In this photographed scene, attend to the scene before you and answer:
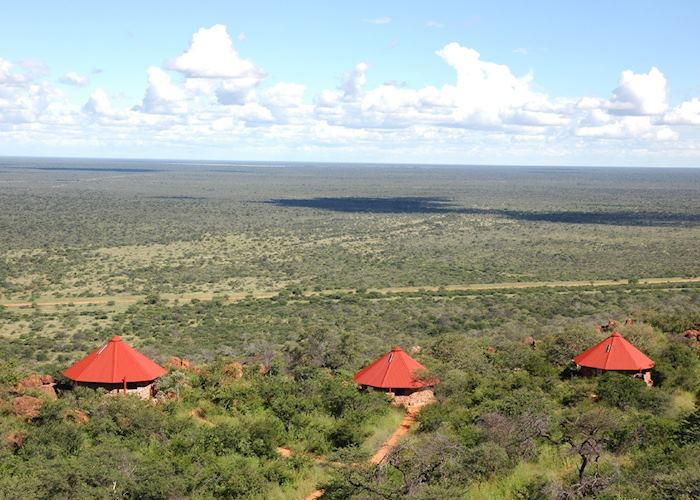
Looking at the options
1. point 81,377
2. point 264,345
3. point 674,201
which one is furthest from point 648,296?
point 674,201

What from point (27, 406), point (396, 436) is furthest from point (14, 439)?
point (396, 436)

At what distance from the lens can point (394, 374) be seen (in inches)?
1073

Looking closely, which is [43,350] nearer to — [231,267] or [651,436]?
[651,436]

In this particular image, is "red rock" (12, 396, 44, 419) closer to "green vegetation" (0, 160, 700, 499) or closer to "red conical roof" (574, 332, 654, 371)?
"green vegetation" (0, 160, 700, 499)

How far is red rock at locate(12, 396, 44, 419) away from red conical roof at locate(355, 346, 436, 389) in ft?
34.7

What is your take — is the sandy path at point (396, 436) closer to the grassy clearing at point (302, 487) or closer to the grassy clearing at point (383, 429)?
the grassy clearing at point (383, 429)

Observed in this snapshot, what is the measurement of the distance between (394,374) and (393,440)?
4.64 meters

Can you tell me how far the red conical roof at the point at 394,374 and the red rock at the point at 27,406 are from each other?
1059cm

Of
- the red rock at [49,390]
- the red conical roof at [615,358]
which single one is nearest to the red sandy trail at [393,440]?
the red conical roof at [615,358]

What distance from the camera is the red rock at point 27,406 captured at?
2230 cm

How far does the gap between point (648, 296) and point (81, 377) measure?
4651 centimetres

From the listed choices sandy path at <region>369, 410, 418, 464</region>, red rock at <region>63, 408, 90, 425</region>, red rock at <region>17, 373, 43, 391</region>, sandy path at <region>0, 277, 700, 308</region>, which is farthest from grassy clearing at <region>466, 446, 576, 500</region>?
sandy path at <region>0, 277, 700, 308</region>

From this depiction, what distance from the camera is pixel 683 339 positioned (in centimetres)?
3322

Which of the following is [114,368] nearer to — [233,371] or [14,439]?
[233,371]
